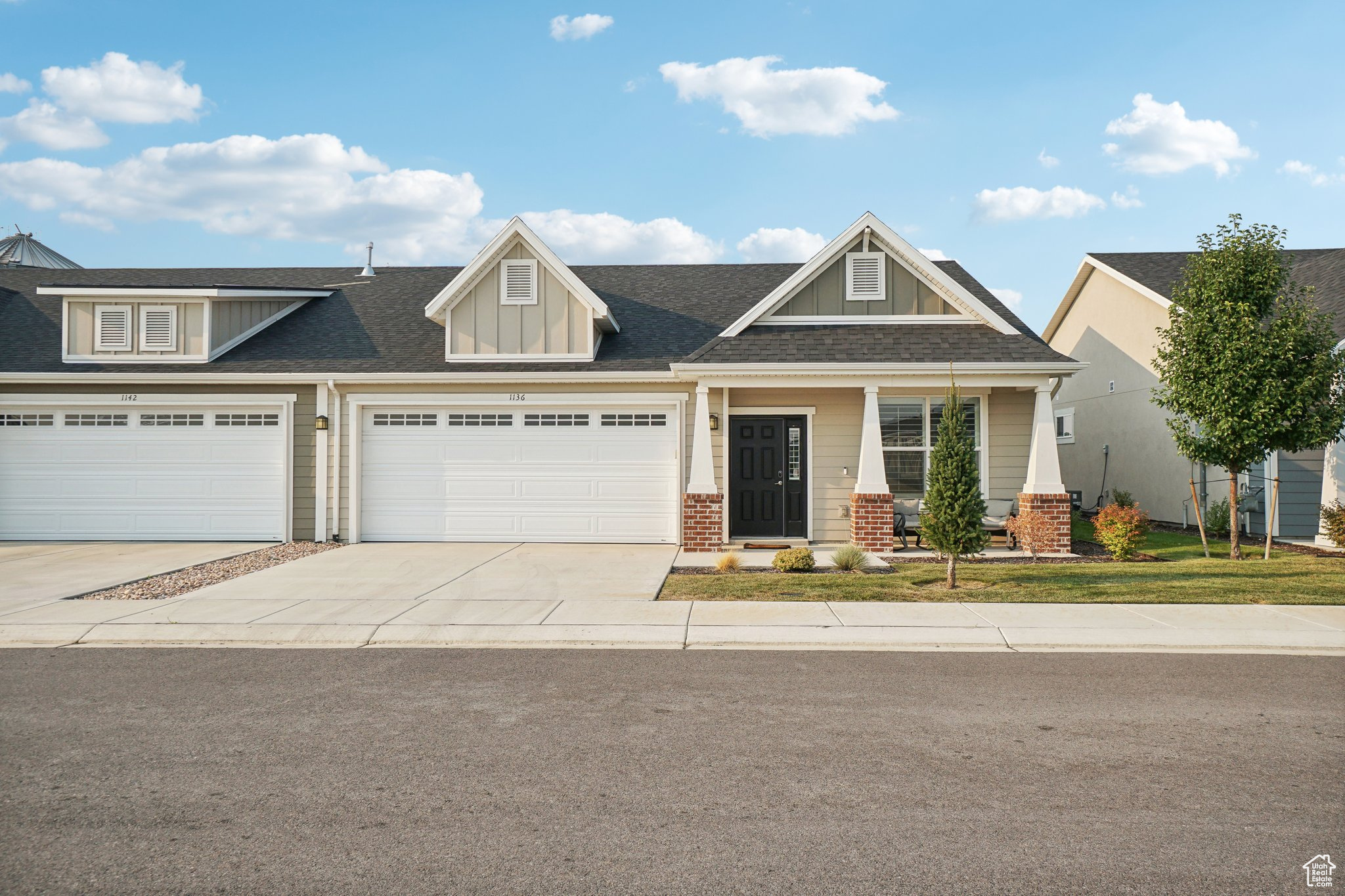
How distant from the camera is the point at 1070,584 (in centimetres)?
1123

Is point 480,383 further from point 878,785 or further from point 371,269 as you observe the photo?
point 878,785

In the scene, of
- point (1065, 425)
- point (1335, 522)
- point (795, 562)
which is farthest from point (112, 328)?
point (1065, 425)

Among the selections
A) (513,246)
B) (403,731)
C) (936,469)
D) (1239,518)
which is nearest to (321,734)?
(403,731)

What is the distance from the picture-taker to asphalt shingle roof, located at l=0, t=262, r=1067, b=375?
1516 cm

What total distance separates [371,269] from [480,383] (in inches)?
293

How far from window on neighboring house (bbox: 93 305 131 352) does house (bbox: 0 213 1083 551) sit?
0.03 metres

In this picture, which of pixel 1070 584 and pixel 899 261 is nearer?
pixel 1070 584

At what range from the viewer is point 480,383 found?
1594 cm

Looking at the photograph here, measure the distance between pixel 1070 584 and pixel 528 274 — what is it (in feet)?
34.5

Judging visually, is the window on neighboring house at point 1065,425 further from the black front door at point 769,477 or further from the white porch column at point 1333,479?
the black front door at point 769,477

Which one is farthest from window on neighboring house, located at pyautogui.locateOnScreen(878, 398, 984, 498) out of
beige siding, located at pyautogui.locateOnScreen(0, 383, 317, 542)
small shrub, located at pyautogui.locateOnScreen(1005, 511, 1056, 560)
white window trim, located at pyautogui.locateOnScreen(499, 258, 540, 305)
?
beige siding, located at pyautogui.locateOnScreen(0, 383, 317, 542)

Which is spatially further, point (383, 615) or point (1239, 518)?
point (1239, 518)

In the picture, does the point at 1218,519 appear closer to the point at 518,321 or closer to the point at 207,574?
the point at 518,321

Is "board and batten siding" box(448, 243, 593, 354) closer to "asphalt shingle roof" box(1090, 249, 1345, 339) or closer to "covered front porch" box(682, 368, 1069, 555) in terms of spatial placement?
"covered front porch" box(682, 368, 1069, 555)
